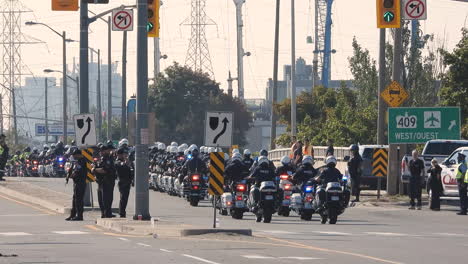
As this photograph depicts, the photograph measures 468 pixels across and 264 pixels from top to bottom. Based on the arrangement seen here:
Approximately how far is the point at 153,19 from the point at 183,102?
75.0 metres

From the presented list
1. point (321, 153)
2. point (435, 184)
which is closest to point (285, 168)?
point (435, 184)

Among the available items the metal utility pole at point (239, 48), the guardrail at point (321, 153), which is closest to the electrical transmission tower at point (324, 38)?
the metal utility pole at point (239, 48)

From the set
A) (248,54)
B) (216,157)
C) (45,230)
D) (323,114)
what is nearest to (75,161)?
(45,230)

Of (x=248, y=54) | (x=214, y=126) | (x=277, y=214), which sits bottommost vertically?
(x=277, y=214)

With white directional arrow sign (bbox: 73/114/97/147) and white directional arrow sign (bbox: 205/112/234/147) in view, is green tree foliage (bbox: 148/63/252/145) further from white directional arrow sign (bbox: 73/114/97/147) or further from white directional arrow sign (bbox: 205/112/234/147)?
white directional arrow sign (bbox: 205/112/234/147)

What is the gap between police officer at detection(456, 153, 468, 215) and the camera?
124ft

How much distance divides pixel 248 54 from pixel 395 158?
76555 millimetres

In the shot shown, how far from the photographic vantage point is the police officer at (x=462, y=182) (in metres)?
37.7

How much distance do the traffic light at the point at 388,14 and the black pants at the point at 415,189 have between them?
8.73m

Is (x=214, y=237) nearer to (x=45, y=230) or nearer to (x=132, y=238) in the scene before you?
(x=132, y=238)

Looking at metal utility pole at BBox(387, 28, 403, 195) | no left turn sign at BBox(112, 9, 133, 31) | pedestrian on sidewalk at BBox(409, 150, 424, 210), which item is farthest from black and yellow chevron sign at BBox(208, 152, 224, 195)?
metal utility pole at BBox(387, 28, 403, 195)

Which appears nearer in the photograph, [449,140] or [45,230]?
[45,230]

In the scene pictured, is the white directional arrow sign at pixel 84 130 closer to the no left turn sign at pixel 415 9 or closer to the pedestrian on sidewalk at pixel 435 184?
the no left turn sign at pixel 415 9

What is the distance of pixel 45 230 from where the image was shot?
2917 centimetres
